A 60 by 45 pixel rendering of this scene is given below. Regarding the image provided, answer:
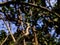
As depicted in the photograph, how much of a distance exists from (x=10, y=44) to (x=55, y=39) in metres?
1.72

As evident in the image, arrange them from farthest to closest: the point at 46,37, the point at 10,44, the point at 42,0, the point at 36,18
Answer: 1. the point at 10,44
2. the point at 46,37
3. the point at 36,18
4. the point at 42,0

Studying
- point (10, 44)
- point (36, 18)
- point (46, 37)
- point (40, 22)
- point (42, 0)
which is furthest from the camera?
point (10, 44)

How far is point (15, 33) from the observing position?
23.8ft

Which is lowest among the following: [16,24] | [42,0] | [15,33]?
[15,33]

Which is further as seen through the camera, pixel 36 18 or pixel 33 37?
pixel 33 37

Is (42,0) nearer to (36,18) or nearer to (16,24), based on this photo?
(36,18)

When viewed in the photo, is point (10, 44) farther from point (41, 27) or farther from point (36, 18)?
point (36, 18)

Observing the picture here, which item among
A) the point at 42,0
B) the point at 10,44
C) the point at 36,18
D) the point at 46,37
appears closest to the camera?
the point at 42,0

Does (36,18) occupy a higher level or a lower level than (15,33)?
higher

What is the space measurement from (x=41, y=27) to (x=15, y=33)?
3.88ft

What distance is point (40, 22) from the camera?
21.1ft

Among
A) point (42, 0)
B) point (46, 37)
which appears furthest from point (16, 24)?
point (42, 0)

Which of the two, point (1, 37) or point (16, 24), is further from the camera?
point (1, 37)

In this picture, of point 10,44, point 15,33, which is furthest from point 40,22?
point 10,44
